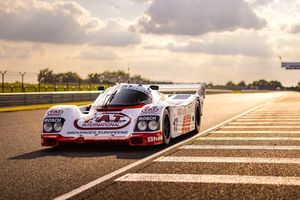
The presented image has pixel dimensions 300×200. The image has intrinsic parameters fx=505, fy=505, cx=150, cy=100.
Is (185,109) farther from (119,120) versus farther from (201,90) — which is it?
(201,90)

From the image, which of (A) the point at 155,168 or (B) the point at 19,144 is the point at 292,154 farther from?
(B) the point at 19,144

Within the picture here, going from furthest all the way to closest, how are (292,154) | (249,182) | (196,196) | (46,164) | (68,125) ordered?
(68,125), (292,154), (46,164), (249,182), (196,196)

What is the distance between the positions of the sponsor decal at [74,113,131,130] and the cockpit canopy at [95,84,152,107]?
49 centimetres

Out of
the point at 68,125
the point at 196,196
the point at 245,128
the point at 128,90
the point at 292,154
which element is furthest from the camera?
the point at 245,128

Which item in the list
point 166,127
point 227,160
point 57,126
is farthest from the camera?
point 166,127

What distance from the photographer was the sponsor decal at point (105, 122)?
9.23m

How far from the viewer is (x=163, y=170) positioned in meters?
7.00

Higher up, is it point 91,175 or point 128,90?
point 128,90

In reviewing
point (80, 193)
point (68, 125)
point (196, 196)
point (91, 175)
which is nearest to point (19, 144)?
point (68, 125)

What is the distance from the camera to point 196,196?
5.37 metres

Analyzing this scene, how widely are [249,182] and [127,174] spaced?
5.31 ft

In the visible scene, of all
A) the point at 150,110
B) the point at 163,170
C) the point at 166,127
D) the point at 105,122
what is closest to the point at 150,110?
the point at 150,110

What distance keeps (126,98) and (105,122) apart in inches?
41.2

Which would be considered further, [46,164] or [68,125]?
[68,125]
